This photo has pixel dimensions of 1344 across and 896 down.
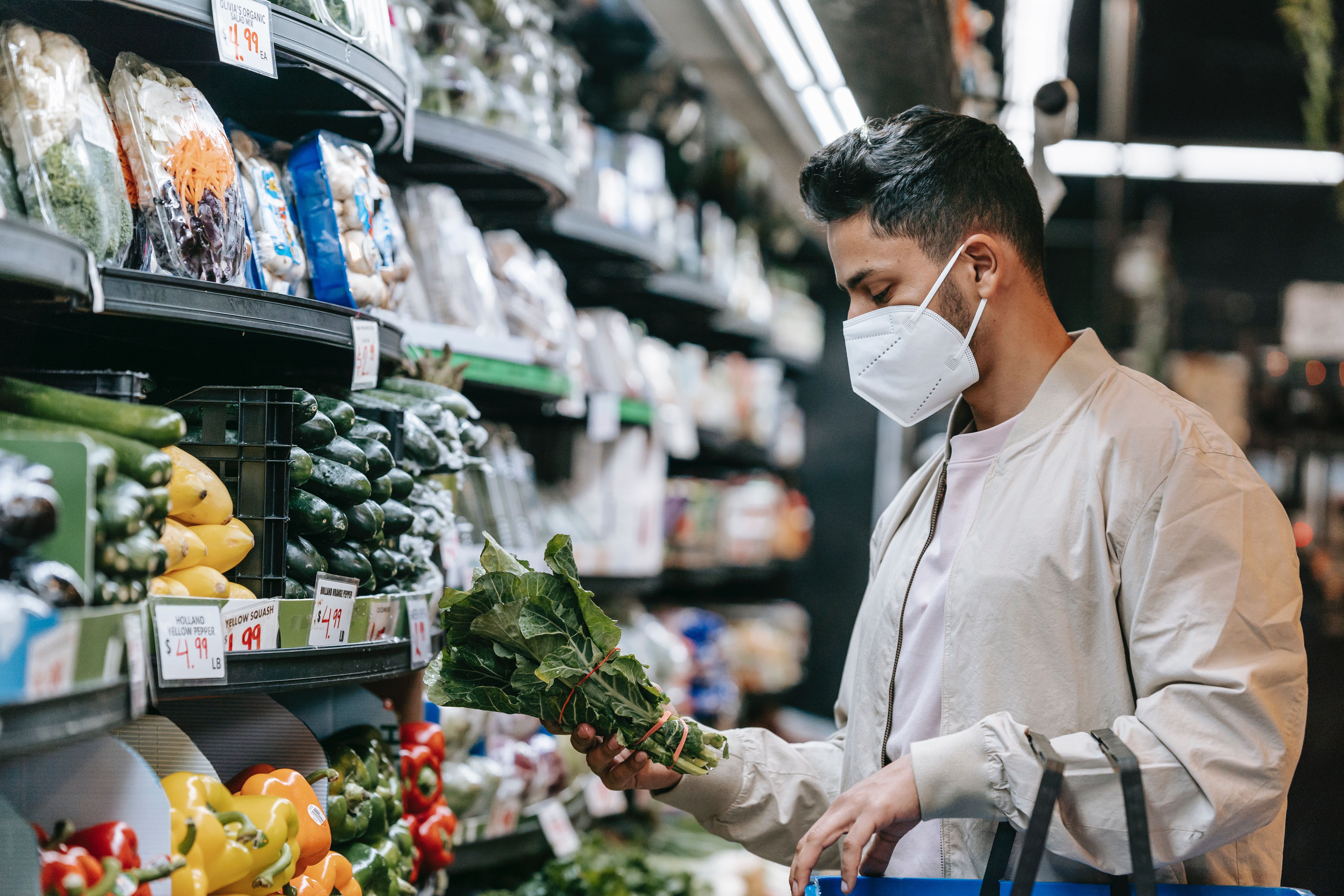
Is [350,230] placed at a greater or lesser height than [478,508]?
greater

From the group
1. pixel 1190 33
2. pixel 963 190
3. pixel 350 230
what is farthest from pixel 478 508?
pixel 1190 33

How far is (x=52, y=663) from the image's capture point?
976 millimetres

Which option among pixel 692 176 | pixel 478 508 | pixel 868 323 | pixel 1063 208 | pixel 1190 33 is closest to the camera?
pixel 868 323

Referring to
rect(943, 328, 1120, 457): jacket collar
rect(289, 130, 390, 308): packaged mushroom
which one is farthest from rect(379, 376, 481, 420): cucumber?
rect(943, 328, 1120, 457): jacket collar

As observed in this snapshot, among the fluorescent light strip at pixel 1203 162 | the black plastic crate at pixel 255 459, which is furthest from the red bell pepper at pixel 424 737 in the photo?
the fluorescent light strip at pixel 1203 162

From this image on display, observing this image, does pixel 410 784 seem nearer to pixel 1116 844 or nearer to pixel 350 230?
pixel 350 230

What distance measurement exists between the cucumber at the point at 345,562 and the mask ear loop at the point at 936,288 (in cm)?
93

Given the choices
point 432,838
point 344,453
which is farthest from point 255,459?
point 432,838

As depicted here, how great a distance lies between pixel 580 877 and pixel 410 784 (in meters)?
1.14

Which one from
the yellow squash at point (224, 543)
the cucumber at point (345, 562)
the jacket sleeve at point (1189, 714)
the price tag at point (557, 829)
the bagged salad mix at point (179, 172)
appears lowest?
the price tag at point (557, 829)

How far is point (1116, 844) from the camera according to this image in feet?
4.82

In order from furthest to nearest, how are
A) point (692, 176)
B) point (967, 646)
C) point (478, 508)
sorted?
point (692, 176) < point (478, 508) < point (967, 646)

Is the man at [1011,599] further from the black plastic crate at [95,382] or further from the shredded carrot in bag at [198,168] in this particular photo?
the shredded carrot in bag at [198,168]

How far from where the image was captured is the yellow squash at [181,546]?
1356mm
